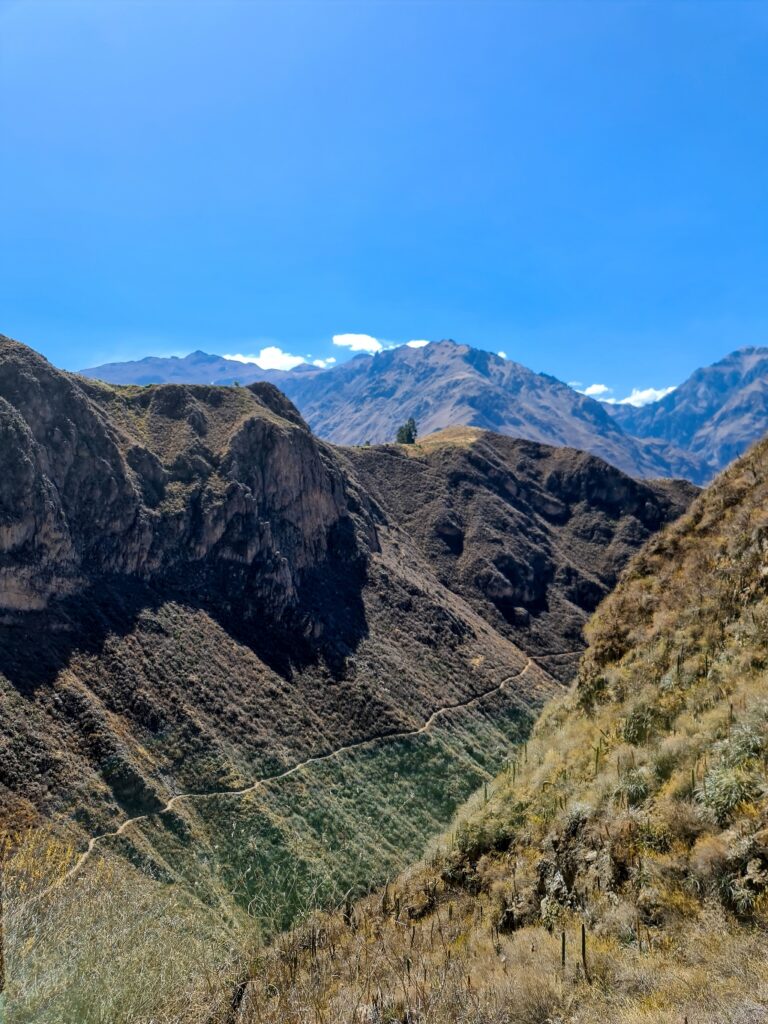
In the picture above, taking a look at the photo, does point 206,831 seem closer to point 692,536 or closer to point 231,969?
point 231,969

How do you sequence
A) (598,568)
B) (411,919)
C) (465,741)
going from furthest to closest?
(598,568)
(465,741)
(411,919)

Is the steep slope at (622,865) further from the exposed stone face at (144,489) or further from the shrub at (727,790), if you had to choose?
the exposed stone face at (144,489)

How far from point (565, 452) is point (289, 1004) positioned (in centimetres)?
13376

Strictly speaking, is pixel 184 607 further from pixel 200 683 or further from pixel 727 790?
pixel 727 790

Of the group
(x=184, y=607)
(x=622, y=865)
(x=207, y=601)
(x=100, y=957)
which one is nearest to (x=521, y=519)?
(x=207, y=601)

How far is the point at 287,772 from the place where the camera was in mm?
45844

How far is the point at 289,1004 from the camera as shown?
47.9ft

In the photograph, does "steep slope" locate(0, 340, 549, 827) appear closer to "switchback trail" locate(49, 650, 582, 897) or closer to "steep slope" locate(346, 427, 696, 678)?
"switchback trail" locate(49, 650, 582, 897)

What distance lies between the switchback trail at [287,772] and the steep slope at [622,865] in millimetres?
13618

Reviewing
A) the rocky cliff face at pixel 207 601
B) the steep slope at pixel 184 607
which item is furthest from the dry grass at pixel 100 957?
the steep slope at pixel 184 607

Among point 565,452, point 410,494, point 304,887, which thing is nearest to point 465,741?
point 304,887

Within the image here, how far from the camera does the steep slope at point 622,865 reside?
32.6 feet

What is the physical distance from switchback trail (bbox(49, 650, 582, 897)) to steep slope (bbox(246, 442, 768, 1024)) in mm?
13618

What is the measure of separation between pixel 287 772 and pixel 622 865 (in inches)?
1484
